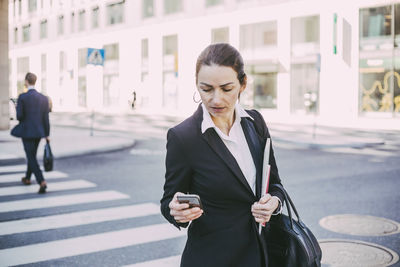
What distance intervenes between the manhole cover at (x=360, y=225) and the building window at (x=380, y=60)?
20748 millimetres

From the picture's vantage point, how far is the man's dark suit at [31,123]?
788cm

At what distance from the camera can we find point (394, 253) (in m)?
5.08

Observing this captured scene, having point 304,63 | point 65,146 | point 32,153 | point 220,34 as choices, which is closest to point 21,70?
point 220,34

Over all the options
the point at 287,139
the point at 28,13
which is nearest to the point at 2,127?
the point at 287,139

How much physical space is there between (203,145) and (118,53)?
1605 inches

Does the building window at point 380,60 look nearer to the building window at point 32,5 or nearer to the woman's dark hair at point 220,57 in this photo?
the woman's dark hair at point 220,57

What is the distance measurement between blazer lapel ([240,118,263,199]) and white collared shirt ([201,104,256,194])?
2 cm

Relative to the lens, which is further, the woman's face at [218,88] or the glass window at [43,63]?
the glass window at [43,63]

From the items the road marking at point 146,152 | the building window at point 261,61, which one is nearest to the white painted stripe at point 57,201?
the road marking at point 146,152

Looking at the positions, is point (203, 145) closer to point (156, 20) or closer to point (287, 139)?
point (287, 139)

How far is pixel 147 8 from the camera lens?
39.6 metres

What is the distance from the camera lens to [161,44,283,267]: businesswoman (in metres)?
2.17

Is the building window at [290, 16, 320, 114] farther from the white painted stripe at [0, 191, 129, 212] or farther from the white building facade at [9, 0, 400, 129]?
the white painted stripe at [0, 191, 129, 212]

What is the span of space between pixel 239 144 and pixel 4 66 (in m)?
18.4
